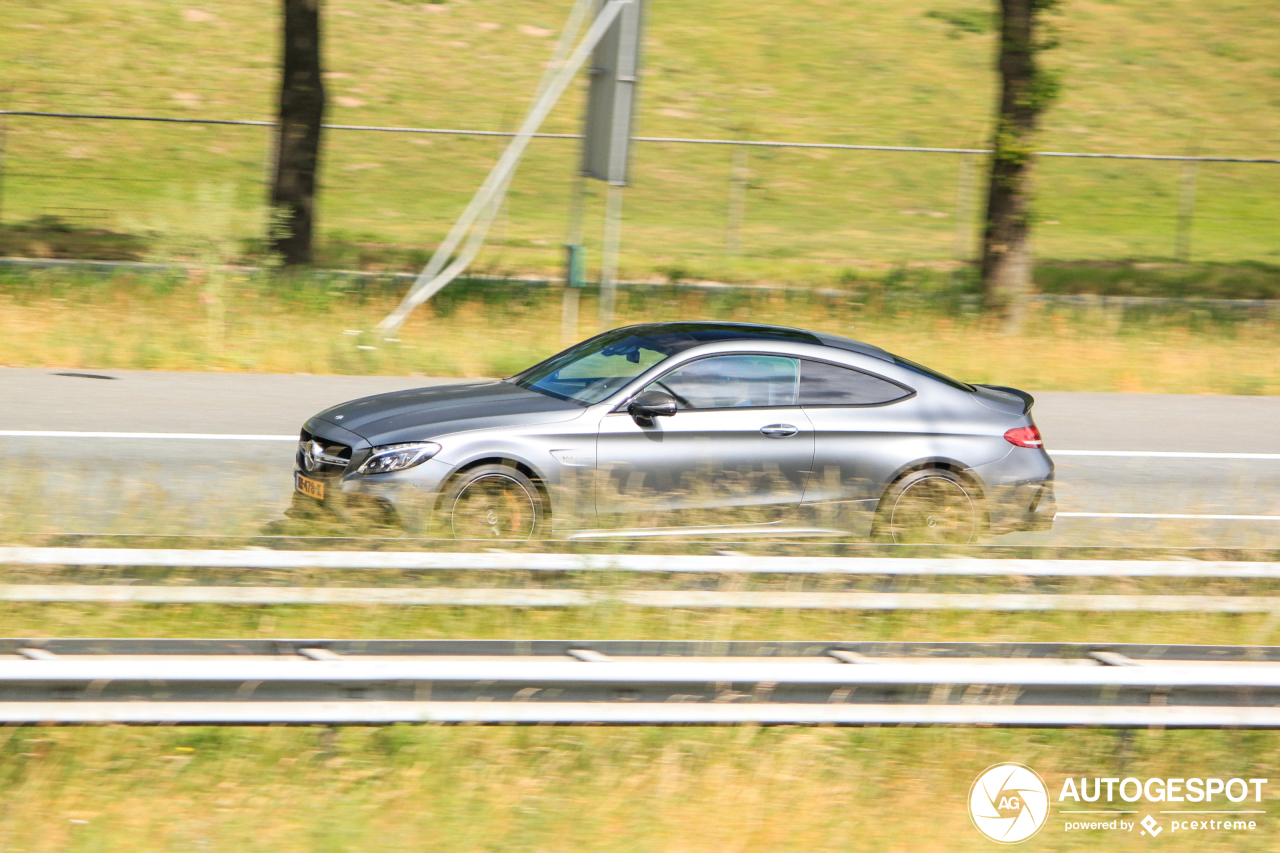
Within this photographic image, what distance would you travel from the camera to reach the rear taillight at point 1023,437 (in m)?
7.91

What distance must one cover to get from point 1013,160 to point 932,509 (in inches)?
418

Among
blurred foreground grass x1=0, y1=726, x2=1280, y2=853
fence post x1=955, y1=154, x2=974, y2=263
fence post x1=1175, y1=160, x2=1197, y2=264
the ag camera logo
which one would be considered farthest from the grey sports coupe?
fence post x1=1175, y1=160, x2=1197, y2=264

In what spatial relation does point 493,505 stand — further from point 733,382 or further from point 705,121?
point 705,121

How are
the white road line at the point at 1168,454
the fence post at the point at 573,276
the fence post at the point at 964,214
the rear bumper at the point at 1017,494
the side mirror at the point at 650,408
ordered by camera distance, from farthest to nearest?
the fence post at the point at 964,214 < the fence post at the point at 573,276 < the white road line at the point at 1168,454 < the rear bumper at the point at 1017,494 < the side mirror at the point at 650,408

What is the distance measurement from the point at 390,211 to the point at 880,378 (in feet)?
57.9

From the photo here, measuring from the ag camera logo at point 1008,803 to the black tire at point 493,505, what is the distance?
3.19 meters

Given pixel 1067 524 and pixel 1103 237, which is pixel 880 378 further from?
pixel 1103 237

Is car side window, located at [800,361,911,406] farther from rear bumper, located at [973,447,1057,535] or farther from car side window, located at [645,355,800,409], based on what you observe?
rear bumper, located at [973,447,1057,535]

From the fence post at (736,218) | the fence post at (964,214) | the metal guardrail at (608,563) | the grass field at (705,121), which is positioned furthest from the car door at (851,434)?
the fence post at (964,214)

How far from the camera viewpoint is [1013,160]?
17031mm

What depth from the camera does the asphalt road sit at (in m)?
7.65

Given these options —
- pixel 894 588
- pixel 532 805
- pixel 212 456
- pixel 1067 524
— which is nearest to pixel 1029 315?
pixel 1067 524

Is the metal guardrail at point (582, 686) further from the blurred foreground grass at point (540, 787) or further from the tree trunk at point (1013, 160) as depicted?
the tree trunk at point (1013, 160)

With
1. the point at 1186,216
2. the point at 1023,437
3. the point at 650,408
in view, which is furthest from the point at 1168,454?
the point at 1186,216
